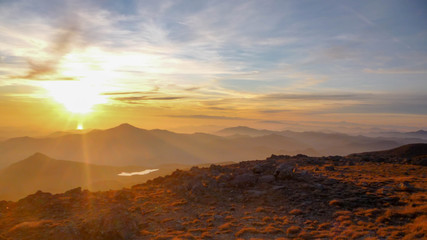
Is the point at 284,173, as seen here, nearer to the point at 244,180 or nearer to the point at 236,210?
the point at 244,180

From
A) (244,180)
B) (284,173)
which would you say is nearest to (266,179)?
(284,173)

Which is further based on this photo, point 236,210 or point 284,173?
point 284,173

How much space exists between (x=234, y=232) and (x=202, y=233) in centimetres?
253

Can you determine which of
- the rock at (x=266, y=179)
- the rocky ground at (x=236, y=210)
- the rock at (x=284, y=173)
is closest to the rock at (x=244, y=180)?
the rocky ground at (x=236, y=210)

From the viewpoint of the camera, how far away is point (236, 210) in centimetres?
2223

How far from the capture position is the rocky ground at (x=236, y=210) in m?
17.2

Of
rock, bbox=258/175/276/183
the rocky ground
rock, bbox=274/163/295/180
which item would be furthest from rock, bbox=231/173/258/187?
rock, bbox=274/163/295/180

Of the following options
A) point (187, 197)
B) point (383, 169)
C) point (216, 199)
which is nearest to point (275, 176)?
point (216, 199)

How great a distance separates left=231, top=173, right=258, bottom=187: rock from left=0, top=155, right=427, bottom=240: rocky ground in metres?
0.12

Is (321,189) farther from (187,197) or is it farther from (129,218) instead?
(129,218)

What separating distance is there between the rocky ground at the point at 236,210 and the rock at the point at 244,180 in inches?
4.9

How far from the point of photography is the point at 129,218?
18969 mm

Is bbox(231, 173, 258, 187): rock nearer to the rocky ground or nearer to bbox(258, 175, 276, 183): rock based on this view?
the rocky ground

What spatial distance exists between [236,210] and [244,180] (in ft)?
21.2
